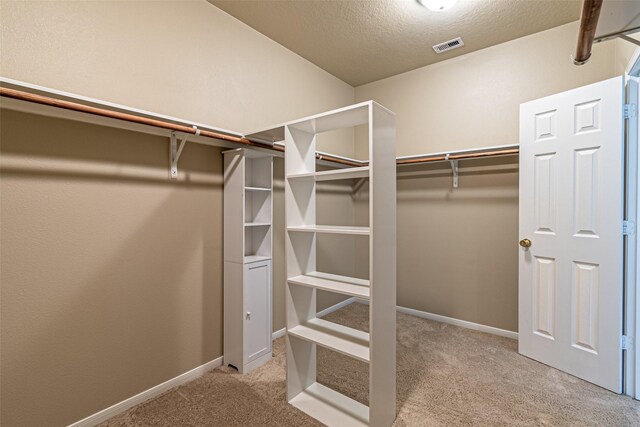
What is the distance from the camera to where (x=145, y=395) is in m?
1.91

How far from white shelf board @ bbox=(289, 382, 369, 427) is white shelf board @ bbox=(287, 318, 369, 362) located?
0.43m

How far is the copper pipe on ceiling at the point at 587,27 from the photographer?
968 millimetres

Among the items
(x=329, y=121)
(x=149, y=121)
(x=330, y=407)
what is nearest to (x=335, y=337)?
(x=330, y=407)

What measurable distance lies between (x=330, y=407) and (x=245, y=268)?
3.54 feet

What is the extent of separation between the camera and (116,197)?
1.79 m

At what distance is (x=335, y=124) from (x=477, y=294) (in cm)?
238

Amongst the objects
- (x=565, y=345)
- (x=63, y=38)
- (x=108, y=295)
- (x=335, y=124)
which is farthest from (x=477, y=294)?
(x=63, y=38)

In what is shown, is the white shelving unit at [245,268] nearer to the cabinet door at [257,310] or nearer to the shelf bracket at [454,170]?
the cabinet door at [257,310]

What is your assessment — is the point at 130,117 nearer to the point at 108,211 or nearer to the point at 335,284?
the point at 108,211

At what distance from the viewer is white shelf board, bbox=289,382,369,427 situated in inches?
68.2

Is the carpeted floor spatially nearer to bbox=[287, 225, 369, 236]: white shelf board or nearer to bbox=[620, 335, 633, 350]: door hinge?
bbox=[620, 335, 633, 350]: door hinge

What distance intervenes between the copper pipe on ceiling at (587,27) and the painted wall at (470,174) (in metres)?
1.73

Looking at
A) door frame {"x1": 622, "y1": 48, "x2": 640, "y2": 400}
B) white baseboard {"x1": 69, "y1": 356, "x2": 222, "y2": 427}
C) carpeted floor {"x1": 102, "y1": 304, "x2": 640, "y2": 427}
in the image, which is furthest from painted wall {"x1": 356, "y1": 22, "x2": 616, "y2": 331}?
white baseboard {"x1": 69, "y1": 356, "x2": 222, "y2": 427}

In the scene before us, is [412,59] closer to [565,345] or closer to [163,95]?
[163,95]
